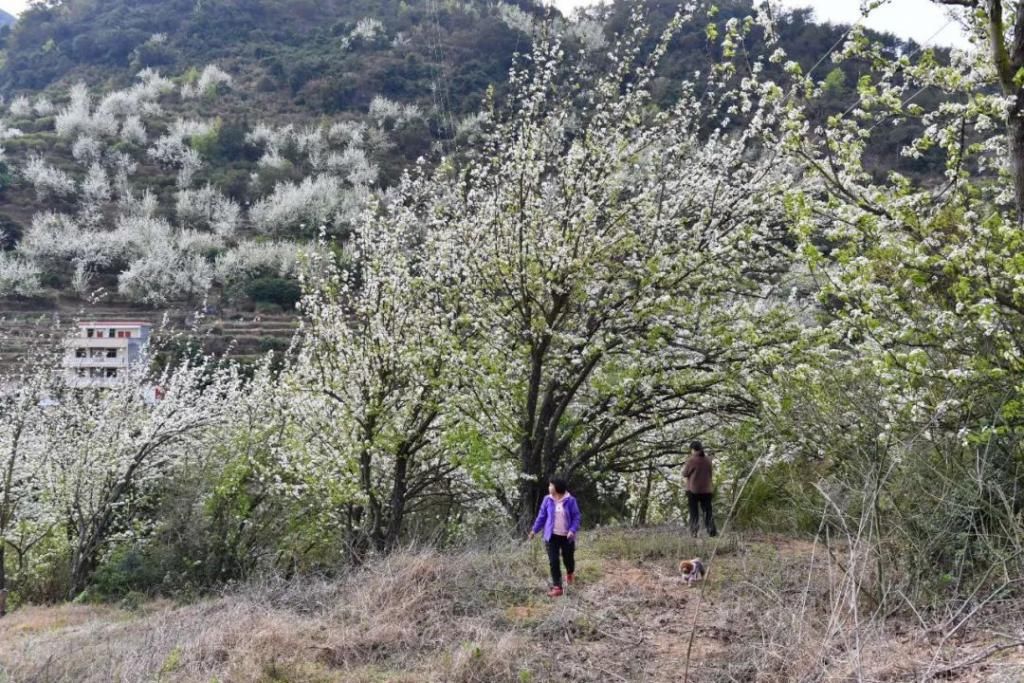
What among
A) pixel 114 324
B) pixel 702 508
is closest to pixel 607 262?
pixel 702 508

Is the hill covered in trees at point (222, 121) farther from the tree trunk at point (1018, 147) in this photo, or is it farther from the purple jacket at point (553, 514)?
the purple jacket at point (553, 514)

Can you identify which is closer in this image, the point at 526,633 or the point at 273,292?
the point at 526,633

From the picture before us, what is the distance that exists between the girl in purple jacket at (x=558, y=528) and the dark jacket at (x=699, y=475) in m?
2.88

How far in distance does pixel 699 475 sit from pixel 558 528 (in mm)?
3218

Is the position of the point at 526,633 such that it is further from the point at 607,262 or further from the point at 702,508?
the point at 607,262

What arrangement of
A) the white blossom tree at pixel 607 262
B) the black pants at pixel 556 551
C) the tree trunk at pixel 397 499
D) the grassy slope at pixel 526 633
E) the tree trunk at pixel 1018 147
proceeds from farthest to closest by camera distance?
the tree trunk at pixel 397 499 < the white blossom tree at pixel 607 262 < the black pants at pixel 556 551 < the tree trunk at pixel 1018 147 < the grassy slope at pixel 526 633

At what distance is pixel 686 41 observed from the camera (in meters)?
32.6

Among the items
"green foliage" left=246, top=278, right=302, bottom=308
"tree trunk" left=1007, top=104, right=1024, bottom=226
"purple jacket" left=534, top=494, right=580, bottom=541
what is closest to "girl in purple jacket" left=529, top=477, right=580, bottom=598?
"purple jacket" left=534, top=494, right=580, bottom=541

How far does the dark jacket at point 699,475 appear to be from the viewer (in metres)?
10.1

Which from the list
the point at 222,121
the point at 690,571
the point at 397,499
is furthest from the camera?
the point at 222,121

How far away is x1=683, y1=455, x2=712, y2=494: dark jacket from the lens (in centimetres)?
1008

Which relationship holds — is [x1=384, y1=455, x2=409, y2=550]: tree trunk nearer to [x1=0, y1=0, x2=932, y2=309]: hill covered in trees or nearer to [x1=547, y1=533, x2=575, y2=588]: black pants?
[x1=547, y1=533, x2=575, y2=588]: black pants

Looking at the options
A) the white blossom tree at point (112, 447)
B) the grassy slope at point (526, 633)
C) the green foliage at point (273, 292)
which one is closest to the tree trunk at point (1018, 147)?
the grassy slope at point (526, 633)

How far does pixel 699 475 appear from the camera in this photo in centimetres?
1012
